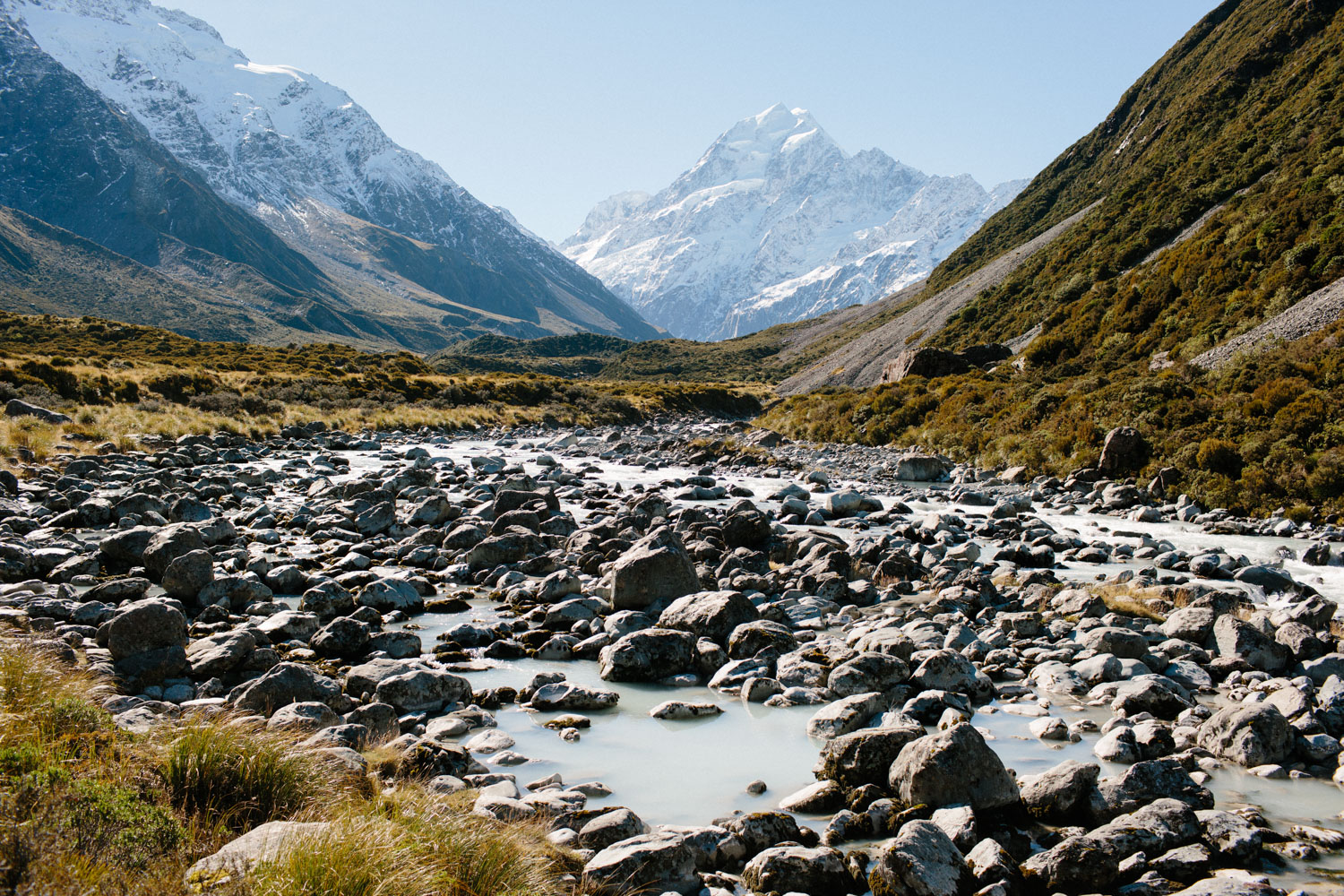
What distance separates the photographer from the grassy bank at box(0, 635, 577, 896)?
3256 mm

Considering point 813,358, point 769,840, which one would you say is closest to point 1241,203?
point 769,840

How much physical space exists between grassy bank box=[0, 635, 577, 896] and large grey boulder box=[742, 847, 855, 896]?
1261 mm

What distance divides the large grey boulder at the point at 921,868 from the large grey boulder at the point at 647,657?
4572 mm

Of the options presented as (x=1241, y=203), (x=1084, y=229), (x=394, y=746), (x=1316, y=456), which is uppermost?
(x=1084, y=229)

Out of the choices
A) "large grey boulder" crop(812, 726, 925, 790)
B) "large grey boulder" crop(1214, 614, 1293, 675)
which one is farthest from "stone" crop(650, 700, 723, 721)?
"large grey boulder" crop(1214, 614, 1293, 675)

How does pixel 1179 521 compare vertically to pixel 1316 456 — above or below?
below

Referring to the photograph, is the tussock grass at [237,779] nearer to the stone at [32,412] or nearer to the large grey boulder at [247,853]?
the large grey boulder at [247,853]

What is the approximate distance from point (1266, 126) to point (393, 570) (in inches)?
2557

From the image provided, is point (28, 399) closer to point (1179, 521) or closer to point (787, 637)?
point (787, 637)

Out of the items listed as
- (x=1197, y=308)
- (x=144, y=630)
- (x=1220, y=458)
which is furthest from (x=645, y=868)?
(x=1197, y=308)

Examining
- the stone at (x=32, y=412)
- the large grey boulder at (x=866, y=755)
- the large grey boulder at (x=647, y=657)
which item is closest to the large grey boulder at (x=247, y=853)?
the large grey boulder at (x=866, y=755)

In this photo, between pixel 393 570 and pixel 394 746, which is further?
pixel 393 570

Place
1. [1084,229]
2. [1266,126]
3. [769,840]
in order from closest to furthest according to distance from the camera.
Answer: [769,840] → [1266,126] → [1084,229]

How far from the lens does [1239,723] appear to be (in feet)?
21.6
